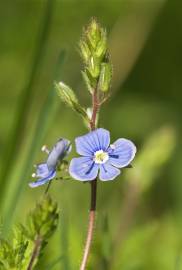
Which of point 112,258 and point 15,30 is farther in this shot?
point 15,30

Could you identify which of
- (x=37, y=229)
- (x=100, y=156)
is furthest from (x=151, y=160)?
(x=37, y=229)

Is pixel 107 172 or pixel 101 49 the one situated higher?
pixel 101 49

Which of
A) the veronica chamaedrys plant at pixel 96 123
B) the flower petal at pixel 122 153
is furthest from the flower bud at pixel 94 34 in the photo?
the flower petal at pixel 122 153

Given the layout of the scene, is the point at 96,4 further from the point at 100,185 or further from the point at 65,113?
the point at 100,185

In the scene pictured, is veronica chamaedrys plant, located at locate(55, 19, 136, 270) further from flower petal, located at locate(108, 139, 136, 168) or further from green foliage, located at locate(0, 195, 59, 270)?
green foliage, located at locate(0, 195, 59, 270)

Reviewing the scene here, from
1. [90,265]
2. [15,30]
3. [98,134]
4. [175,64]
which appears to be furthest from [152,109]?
[98,134]

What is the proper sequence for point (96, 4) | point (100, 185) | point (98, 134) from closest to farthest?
point (98, 134) < point (100, 185) < point (96, 4)

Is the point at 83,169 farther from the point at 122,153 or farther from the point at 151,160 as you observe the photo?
the point at 151,160
